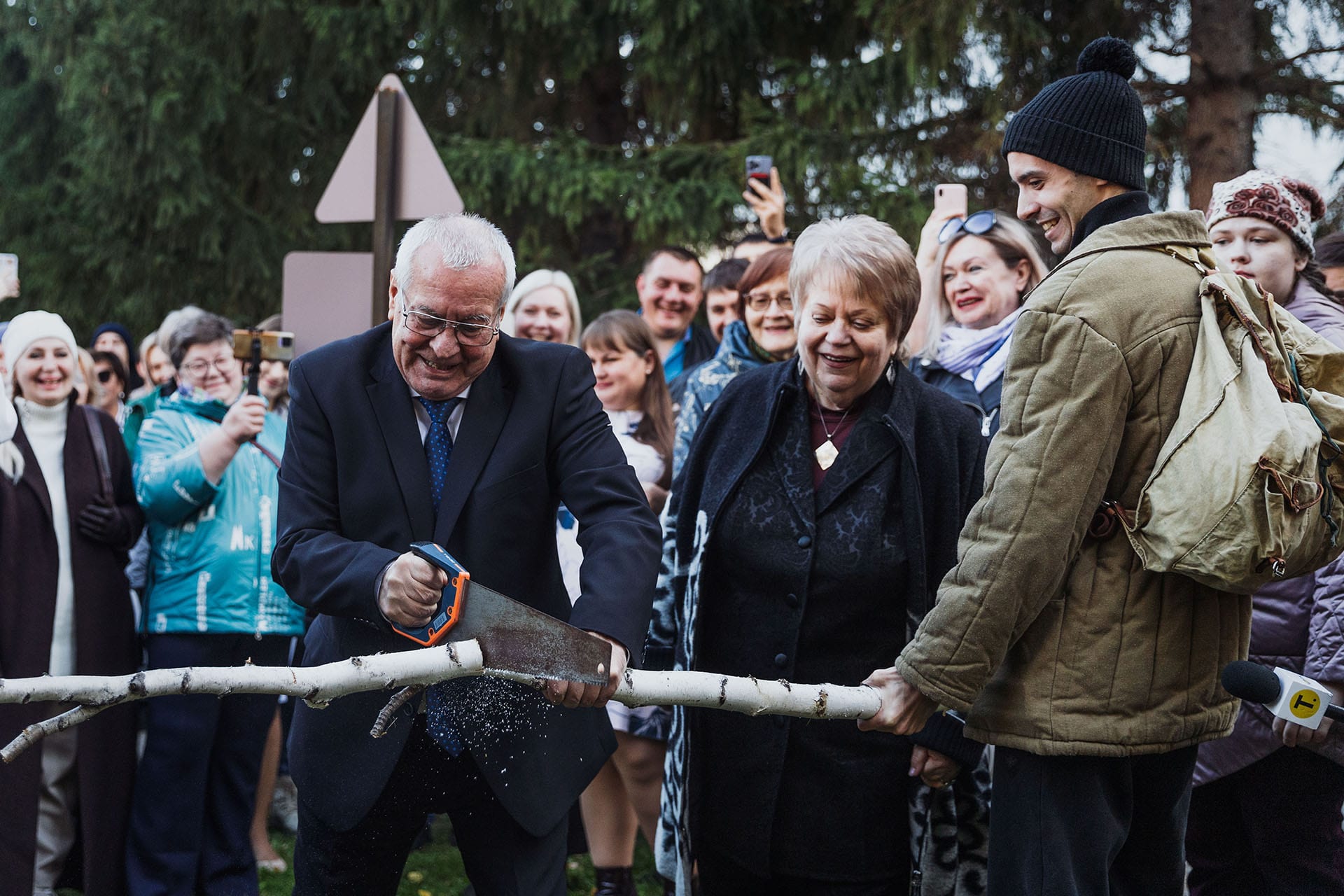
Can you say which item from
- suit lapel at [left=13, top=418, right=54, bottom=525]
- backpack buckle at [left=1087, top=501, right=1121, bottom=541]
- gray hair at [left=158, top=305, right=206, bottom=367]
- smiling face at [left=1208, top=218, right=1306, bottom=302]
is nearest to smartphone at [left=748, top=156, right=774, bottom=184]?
gray hair at [left=158, top=305, right=206, bottom=367]

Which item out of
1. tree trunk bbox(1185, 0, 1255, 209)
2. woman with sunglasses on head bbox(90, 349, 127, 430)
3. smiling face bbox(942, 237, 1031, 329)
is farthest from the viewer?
tree trunk bbox(1185, 0, 1255, 209)

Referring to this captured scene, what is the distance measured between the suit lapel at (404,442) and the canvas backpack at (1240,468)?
160 cm

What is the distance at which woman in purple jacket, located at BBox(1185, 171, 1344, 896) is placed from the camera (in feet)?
12.4

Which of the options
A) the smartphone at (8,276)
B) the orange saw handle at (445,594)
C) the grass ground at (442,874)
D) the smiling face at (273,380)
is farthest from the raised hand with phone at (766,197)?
the orange saw handle at (445,594)

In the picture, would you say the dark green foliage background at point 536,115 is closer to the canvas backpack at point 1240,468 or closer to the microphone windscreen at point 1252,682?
the canvas backpack at point 1240,468

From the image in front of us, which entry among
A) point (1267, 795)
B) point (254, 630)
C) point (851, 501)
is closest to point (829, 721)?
point (851, 501)

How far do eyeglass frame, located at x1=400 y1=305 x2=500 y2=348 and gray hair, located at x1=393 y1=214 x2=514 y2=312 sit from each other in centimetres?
6

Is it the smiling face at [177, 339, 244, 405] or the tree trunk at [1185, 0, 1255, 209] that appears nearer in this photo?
the smiling face at [177, 339, 244, 405]

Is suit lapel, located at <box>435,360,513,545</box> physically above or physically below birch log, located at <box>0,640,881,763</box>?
above

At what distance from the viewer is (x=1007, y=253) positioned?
16.0ft

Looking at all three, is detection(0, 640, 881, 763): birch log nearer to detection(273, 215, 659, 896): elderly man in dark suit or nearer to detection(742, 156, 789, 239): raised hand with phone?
detection(273, 215, 659, 896): elderly man in dark suit

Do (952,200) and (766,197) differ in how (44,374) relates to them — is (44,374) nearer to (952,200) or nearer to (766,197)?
(766,197)

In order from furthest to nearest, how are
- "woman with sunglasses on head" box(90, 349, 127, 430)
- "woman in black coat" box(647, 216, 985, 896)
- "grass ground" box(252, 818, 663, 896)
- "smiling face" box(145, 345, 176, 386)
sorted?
1. "woman with sunglasses on head" box(90, 349, 127, 430)
2. "smiling face" box(145, 345, 176, 386)
3. "grass ground" box(252, 818, 663, 896)
4. "woman in black coat" box(647, 216, 985, 896)

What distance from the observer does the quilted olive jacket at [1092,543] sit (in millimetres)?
2859
